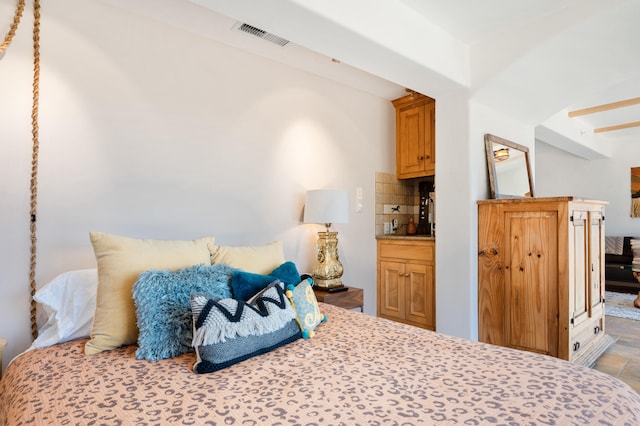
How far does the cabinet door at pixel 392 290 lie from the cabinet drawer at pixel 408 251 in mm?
90

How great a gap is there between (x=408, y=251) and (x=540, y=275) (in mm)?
1096

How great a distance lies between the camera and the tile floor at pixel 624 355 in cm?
261

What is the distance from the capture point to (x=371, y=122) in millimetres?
3615

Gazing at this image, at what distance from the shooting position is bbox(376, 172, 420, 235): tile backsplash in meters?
3.66

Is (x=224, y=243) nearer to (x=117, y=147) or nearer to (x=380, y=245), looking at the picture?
(x=117, y=147)

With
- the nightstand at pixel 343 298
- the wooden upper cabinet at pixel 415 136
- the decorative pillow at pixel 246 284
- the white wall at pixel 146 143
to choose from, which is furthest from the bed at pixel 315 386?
the wooden upper cabinet at pixel 415 136

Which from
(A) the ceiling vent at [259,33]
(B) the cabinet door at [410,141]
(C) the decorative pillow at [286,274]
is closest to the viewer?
(C) the decorative pillow at [286,274]

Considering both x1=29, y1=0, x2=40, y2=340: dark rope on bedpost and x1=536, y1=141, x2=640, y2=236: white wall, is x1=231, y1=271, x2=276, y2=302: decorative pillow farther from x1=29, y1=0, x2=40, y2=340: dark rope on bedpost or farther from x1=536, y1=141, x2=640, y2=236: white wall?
x1=536, y1=141, x2=640, y2=236: white wall

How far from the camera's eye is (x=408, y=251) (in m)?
3.38

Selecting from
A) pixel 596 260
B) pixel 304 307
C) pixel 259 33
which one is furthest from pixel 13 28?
pixel 596 260

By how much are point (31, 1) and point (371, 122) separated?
2680 millimetres

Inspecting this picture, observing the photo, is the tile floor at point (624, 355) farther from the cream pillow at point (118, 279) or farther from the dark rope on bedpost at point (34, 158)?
the dark rope on bedpost at point (34, 158)

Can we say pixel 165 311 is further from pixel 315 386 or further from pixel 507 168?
pixel 507 168

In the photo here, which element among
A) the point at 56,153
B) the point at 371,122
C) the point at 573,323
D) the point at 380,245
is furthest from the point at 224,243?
the point at 573,323
